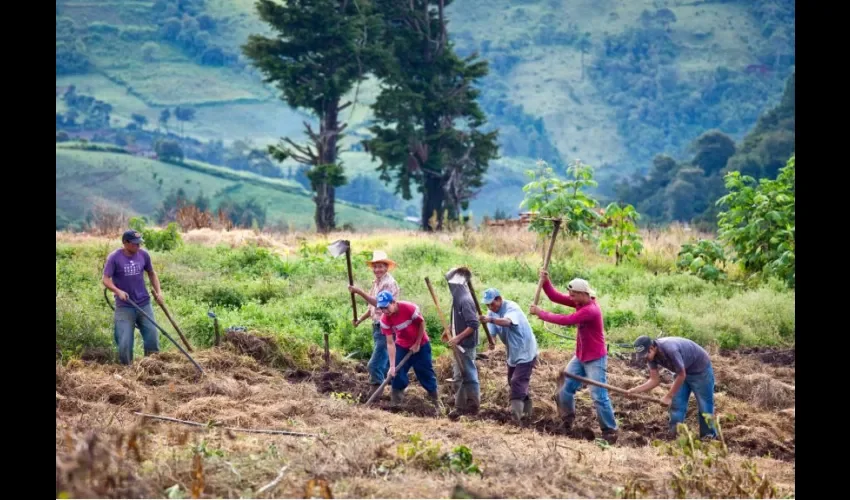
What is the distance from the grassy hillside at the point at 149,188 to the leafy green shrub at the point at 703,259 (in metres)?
38.1

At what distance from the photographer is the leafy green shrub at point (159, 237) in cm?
2184

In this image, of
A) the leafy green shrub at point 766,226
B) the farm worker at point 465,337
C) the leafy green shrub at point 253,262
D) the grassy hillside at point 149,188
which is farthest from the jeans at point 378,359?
the grassy hillside at point 149,188

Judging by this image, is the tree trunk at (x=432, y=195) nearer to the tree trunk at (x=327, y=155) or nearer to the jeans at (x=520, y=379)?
the tree trunk at (x=327, y=155)

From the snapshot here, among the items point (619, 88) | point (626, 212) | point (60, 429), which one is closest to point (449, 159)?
point (626, 212)

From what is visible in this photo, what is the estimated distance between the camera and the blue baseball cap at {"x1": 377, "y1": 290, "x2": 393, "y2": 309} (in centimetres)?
1118

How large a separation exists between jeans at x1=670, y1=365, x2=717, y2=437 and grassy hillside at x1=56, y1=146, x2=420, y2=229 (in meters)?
47.9

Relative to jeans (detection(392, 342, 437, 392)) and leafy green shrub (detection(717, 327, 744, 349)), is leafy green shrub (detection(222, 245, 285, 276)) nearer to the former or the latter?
jeans (detection(392, 342, 437, 392))

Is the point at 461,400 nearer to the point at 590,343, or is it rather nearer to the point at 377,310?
the point at 377,310
